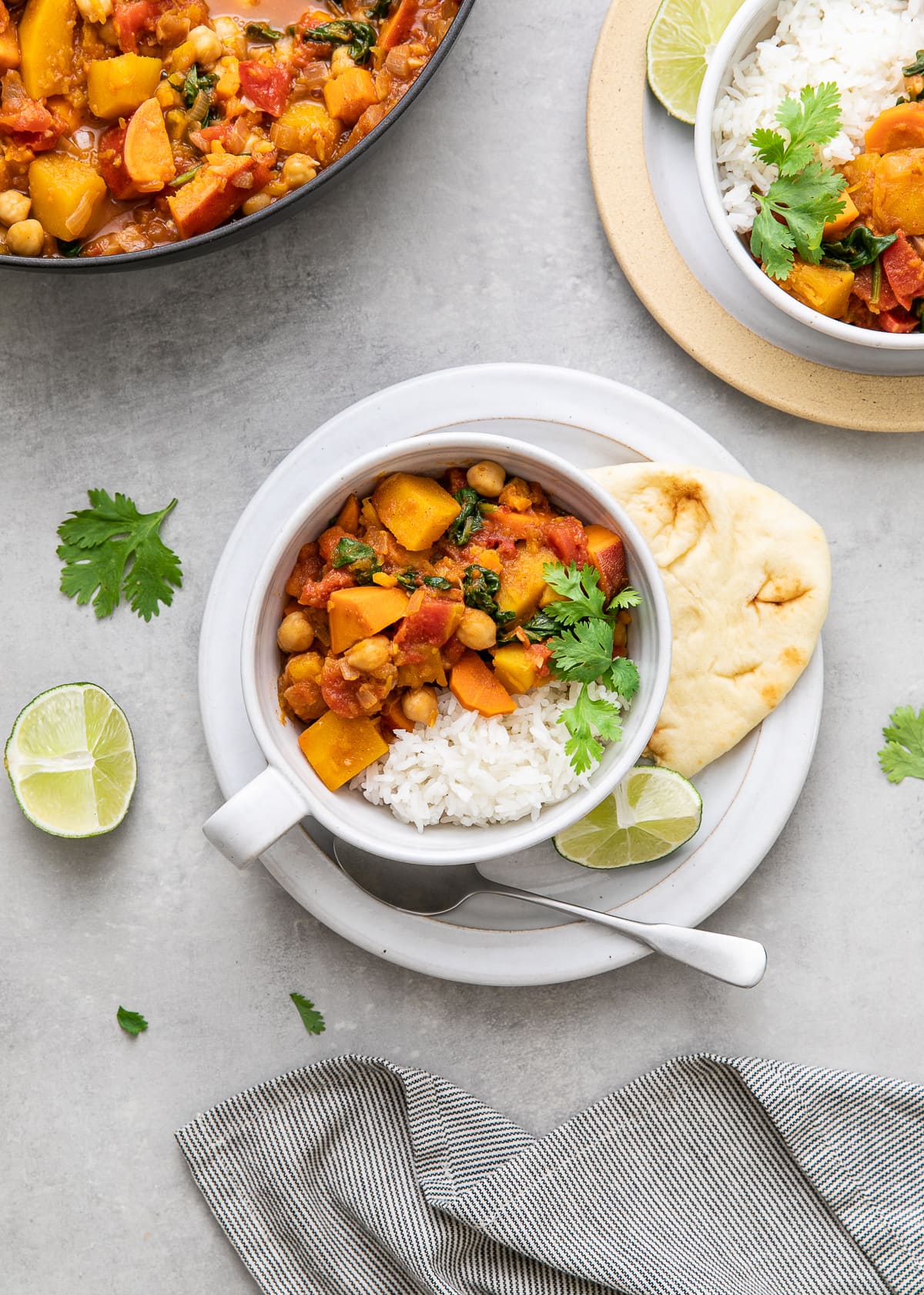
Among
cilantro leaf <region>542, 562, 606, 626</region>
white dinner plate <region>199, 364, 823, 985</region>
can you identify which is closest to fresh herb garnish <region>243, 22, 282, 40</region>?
white dinner plate <region>199, 364, 823, 985</region>

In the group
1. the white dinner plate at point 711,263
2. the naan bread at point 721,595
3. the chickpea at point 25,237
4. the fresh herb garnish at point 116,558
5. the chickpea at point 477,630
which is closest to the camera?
the chickpea at point 477,630

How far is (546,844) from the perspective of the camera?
8.49 feet

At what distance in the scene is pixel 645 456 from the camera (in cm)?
253

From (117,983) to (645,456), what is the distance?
2.10 metres

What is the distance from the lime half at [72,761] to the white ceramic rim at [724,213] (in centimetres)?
204

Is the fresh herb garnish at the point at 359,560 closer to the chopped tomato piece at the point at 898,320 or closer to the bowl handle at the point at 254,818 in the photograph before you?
the bowl handle at the point at 254,818

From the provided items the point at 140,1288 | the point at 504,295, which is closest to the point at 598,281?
the point at 504,295

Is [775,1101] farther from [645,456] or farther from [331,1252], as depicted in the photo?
[645,456]

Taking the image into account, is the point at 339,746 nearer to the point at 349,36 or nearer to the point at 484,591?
the point at 484,591

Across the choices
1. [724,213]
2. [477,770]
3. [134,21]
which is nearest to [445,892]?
[477,770]

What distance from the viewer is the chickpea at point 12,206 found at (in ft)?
7.82

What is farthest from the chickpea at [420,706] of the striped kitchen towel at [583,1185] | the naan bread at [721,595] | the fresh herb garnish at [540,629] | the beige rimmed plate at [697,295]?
the beige rimmed plate at [697,295]

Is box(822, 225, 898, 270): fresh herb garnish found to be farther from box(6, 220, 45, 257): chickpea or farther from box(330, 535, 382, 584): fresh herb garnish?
box(6, 220, 45, 257): chickpea

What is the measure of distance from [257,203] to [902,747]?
2299 millimetres
